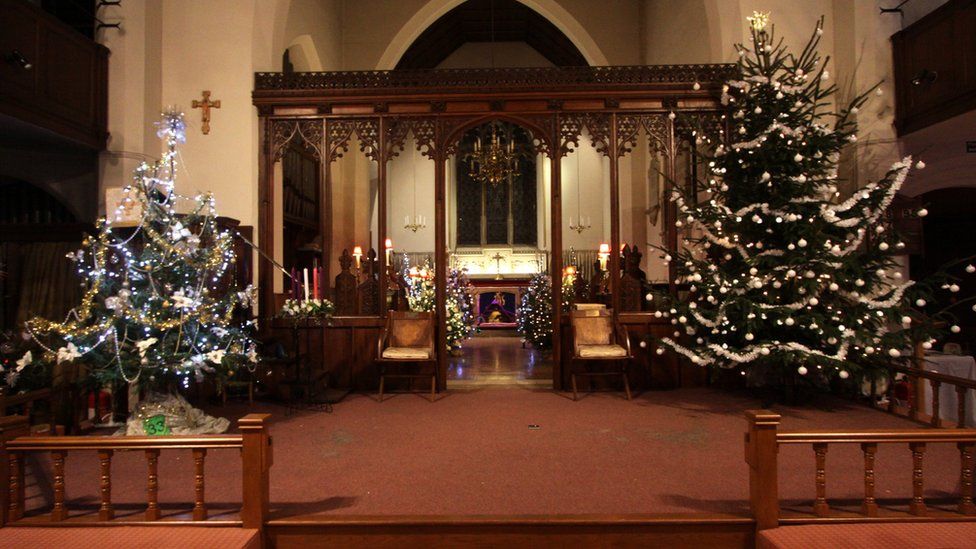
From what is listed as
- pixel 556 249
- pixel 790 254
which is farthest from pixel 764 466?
pixel 556 249

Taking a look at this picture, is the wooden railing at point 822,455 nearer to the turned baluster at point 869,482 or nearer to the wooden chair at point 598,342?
the turned baluster at point 869,482

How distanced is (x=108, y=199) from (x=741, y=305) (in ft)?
19.5

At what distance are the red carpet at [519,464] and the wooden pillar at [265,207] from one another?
1625mm

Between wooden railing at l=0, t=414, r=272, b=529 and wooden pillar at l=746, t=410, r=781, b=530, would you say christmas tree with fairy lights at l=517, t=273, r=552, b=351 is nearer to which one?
wooden pillar at l=746, t=410, r=781, b=530

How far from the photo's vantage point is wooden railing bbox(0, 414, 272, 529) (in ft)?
9.35

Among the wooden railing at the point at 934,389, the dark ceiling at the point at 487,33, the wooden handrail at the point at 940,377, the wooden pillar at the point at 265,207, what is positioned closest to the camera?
the wooden handrail at the point at 940,377

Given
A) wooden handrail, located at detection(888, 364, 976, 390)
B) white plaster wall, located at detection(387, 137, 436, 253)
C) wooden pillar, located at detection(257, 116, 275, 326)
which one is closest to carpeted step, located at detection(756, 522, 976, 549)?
wooden handrail, located at detection(888, 364, 976, 390)

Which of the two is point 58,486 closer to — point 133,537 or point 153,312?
point 133,537

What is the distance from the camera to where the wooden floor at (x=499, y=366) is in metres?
6.93

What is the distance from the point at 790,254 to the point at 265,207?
534 centimetres

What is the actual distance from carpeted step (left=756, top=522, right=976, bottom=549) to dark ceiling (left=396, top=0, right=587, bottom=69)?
11823 millimetres

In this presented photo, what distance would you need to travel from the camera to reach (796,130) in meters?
5.05

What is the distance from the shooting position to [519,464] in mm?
3799

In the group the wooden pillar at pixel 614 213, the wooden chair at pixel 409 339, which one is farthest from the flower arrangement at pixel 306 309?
the wooden pillar at pixel 614 213
